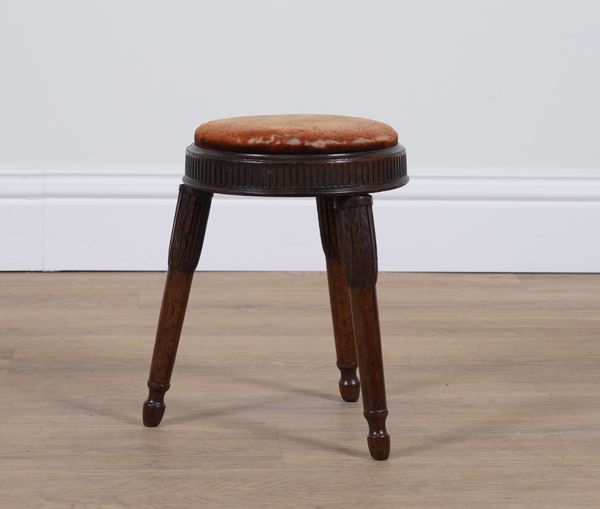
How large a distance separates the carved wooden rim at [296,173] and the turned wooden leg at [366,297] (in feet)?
0.09

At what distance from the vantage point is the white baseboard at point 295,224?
7.29 ft

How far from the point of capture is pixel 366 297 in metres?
1.30

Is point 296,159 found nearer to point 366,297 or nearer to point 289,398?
point 366,297

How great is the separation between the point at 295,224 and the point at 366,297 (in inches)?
38.2

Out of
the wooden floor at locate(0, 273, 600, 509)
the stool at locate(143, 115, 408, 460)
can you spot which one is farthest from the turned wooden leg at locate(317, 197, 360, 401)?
the stool at locate(143, 115, 408, 460)

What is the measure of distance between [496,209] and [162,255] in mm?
724

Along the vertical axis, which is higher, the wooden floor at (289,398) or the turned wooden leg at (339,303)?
the turned wooden leg at (339,303)

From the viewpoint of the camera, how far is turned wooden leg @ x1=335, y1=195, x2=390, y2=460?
1282mm

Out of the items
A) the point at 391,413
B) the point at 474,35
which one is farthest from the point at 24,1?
the point at 391,413

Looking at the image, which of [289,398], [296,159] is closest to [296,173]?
[296,159]

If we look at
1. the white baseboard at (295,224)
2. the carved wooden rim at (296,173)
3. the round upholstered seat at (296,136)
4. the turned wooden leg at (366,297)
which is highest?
the round upholstered seat at (296,136)

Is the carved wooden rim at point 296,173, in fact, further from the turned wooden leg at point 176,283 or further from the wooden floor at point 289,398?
the wooden floor at point 289,398

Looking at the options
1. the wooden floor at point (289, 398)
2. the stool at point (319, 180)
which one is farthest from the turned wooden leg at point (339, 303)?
the stool at point (319, 180)

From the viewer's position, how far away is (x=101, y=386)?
5.20 feet
